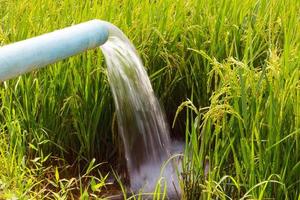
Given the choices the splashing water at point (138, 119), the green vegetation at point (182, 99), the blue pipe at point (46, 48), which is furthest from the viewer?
the splashing water at point (138, 119)

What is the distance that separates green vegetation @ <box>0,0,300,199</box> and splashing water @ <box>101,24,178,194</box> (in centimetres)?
6

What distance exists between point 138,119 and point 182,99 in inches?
9.5

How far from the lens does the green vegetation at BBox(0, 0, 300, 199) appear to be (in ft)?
5.54

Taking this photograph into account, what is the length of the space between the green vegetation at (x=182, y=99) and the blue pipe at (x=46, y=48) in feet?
1.17

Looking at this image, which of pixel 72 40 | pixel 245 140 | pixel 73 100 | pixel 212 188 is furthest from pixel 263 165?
pixel 73 100

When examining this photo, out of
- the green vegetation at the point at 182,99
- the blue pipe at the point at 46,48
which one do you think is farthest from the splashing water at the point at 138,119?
the blue pipe at the point at 46,48

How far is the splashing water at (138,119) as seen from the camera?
7.09 feet

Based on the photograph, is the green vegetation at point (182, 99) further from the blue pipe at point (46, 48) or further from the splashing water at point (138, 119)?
the blue pipe at point (46, 48)

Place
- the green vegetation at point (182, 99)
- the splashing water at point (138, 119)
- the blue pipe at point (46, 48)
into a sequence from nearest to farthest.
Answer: the blue pipe at point (46, 48) → the green vegetation at point (182, 99) → the splashing water at point (138, 119)

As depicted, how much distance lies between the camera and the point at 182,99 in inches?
96.8

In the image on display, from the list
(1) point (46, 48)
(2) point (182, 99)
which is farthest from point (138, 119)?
(1) point (46, 48)

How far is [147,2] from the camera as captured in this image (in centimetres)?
253

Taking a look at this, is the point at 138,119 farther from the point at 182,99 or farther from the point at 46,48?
the point at 46,48

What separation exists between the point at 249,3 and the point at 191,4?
250 mm
